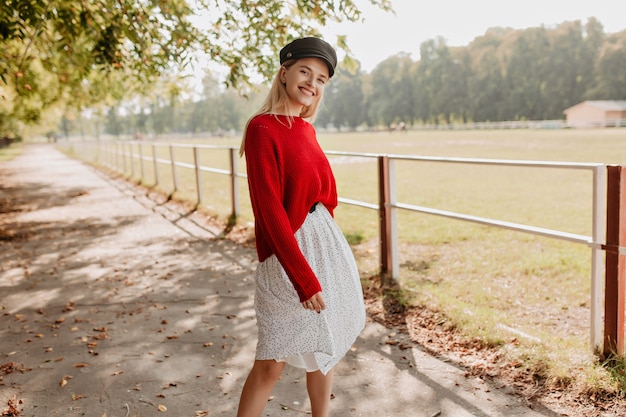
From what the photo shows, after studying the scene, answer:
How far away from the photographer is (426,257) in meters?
6.94

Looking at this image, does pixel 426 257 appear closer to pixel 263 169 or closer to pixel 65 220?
pixel 263 169

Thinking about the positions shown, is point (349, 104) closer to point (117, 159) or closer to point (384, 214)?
point (117, 159)

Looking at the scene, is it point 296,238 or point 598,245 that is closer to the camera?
point 296,238

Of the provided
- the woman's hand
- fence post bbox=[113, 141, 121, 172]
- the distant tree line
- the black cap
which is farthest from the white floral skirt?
the distant tree line

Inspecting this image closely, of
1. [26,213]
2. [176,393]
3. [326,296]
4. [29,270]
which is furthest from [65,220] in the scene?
[326,296]

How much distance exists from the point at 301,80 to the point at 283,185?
1.42 ft

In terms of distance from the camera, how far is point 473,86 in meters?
86.8

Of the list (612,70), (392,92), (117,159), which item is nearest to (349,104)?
(392,92)

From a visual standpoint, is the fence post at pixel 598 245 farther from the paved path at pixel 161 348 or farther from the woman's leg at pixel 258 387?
the woman's leg at pixel 258 387

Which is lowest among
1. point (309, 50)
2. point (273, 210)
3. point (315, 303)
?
point (315, 303)

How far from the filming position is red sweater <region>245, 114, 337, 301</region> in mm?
2078

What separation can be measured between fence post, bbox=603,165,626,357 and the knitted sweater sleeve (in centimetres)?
200

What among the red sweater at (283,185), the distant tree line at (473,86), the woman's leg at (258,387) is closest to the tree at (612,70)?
the distant tree line at (473,86)

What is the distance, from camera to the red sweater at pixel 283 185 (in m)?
2.08
